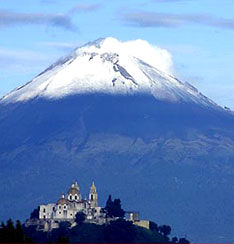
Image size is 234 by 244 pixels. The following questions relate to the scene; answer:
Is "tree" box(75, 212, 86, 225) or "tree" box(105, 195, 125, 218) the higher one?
"tree" box(105, 195, 125, 218)

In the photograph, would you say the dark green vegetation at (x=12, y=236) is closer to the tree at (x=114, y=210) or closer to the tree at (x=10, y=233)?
the tree at (x=10, y=233)

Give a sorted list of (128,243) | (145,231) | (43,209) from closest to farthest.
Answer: (128,243)
(145,231)
(43,209)

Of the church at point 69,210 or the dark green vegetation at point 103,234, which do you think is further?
the church at point 69,210

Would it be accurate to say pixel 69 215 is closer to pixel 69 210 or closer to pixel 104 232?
pixel 69 210

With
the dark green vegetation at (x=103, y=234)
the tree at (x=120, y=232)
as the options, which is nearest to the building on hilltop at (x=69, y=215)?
the dark green vegetation at (x=103, y=234)

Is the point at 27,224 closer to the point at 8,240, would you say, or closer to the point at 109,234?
the point at 109,234

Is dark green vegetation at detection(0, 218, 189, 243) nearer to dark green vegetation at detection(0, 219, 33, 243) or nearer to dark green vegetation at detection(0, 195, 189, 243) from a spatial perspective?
dark green vegetation at detection(0, 195, 189, 243)

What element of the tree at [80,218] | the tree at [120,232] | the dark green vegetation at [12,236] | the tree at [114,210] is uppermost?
the tree at [114,210]

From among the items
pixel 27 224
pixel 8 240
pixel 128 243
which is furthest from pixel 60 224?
pixel 8 240

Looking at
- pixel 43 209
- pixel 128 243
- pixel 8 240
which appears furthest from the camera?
pixel 43 209

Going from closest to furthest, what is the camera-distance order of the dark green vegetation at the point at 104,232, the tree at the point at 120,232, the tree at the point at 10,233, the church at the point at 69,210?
the tree at the point at 10,233, the dark green vegetation at the point at 104,232, the tree at the point at 120,232, the church at the point at 69,210

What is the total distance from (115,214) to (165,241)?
927 centimetres

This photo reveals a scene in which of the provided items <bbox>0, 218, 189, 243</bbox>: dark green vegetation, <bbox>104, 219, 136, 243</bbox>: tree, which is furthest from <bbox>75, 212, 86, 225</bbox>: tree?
<bbox>104, 219, 136, 243</bbox>: tree

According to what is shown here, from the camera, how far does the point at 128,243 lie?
559 ft
